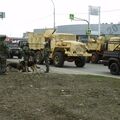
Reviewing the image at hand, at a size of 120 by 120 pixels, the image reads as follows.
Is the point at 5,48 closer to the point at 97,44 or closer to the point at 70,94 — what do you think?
the point at 70,94

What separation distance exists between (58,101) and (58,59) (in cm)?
1993

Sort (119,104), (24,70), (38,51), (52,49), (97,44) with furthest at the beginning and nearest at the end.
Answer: (97,44), (38,51), (52,49), (24,70), (119,104)

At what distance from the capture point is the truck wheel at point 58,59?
31.2 meters

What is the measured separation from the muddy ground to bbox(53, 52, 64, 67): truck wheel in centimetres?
1471

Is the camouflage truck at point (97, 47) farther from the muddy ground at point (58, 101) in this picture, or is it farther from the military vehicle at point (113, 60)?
the muddy ground at point (58, 101)

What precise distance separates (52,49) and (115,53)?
7.09 meters

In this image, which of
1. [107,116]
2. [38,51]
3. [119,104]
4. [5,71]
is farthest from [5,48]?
[38,51]

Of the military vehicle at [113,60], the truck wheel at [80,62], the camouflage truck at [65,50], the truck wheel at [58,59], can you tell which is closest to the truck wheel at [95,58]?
the camouflage truck at [65,50]

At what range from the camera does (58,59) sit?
31484 millimetres

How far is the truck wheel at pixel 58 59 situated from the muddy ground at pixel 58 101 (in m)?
14.7

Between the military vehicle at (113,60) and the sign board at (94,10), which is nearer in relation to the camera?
the military vehicle at (113,60)

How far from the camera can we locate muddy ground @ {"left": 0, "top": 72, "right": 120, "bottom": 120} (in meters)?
A: 9.71

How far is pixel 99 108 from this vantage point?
34.7 feet

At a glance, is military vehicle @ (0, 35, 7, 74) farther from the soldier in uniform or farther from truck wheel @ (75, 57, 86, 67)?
truck wheel @ (75, 57, 86, 67)
